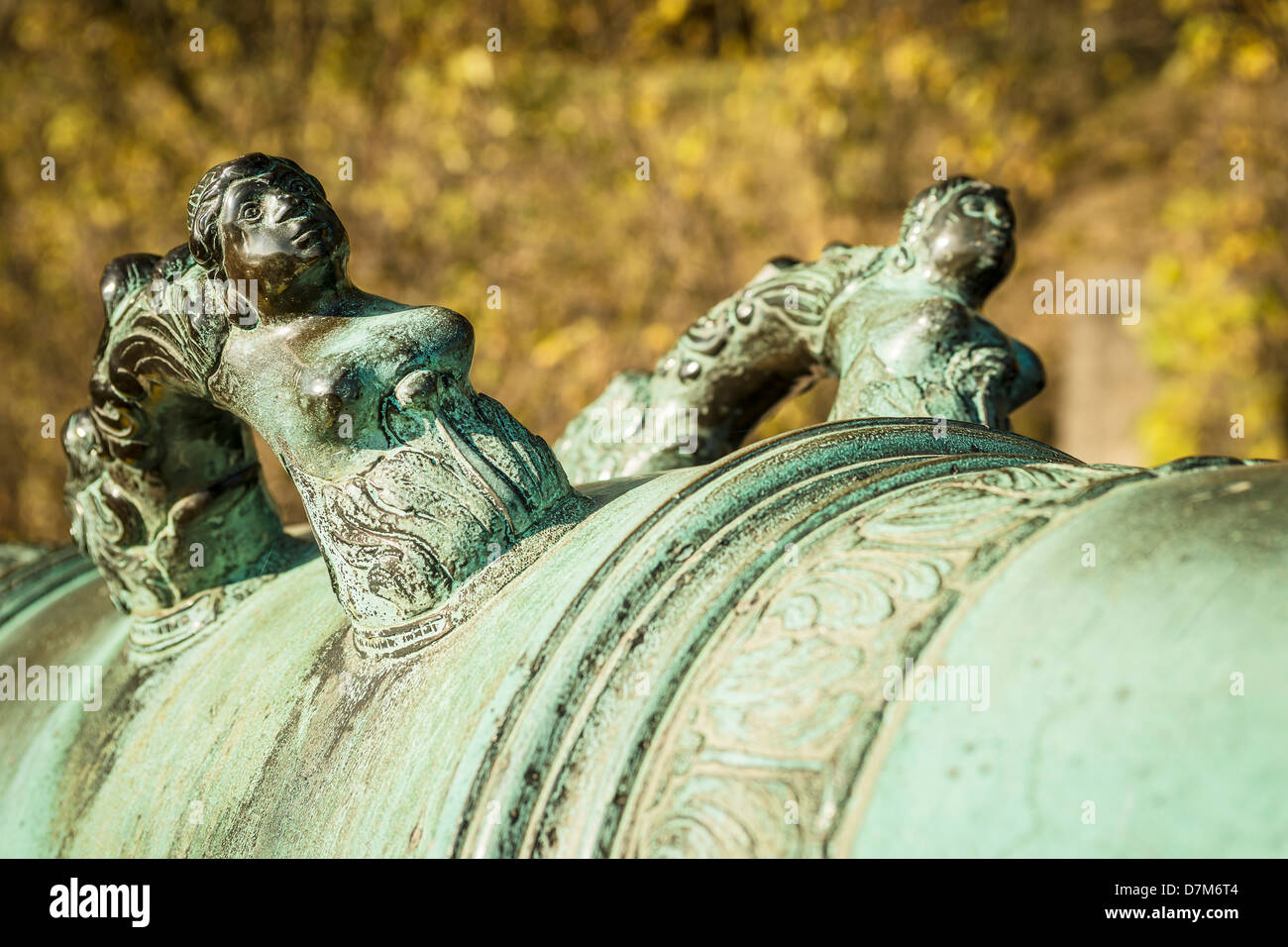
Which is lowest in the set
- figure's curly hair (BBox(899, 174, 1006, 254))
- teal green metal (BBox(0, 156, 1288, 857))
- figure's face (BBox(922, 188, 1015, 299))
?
teal green metal (BBox(0, 156, 1288, 857))

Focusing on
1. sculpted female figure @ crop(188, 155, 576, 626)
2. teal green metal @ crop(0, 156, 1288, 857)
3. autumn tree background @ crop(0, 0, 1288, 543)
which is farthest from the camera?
autumn tree background @ crop(0, 0, 1288, 543)

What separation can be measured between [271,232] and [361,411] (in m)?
0.18

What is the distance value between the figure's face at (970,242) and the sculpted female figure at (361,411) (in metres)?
0.62

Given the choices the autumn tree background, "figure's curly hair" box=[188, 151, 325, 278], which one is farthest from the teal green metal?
the autumn tree background

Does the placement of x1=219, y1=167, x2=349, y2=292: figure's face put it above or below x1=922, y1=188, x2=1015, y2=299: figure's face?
above

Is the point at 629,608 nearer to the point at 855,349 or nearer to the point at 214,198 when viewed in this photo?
the point at 214,198

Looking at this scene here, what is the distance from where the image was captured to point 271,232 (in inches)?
47.0

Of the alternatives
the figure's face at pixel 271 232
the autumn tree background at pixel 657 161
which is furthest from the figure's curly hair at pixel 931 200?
the autumn tree background at pixel 657 161

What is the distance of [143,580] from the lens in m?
1.53

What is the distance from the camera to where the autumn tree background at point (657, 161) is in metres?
5.38

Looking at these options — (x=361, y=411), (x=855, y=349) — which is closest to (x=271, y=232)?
(x=361, y=411)

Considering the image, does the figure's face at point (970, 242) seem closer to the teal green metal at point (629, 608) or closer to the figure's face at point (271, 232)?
the teal green metal at point (629, 608)

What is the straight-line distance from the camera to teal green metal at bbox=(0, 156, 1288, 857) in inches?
30.8

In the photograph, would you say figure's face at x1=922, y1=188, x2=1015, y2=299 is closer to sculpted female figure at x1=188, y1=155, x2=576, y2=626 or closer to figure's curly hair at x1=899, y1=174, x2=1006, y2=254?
figure's curly hair at x1=899, y1=174, x2=1006, y2=254
